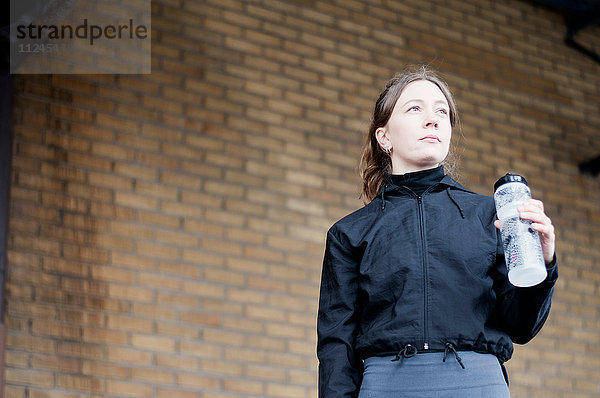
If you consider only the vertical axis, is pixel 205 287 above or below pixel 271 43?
below

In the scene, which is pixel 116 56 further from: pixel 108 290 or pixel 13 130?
pixel 108 290

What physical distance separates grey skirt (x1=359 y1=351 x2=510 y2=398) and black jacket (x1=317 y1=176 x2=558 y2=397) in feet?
0.09

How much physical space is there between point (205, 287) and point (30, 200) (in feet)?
3.06

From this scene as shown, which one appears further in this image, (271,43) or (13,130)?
(271,43)

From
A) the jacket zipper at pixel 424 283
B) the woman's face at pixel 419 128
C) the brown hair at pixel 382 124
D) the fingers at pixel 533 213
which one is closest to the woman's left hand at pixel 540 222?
the fingers at pixel 533 213

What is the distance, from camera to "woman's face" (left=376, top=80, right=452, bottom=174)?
2143mm

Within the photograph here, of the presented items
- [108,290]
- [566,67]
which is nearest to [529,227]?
[108,290]

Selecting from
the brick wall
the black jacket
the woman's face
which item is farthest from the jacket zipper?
the brick wall

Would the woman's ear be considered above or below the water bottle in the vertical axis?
above

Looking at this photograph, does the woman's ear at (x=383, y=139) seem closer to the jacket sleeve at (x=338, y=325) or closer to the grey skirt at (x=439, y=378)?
the jacket sleeve at (x=338, y=325)

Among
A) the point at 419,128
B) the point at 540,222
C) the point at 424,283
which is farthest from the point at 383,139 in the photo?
the point at 540,222

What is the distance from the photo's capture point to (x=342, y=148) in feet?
16.8

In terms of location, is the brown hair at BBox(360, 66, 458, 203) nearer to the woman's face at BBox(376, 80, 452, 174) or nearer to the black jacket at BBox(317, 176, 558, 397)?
the woman's face at BBox(376, 80, 452, 174)

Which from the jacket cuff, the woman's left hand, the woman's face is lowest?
the jacket cuff
